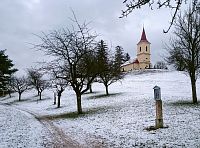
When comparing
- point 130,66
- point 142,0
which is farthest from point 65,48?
point 130,66

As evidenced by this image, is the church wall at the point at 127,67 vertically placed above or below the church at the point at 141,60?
below

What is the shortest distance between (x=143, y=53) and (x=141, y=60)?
3092mm

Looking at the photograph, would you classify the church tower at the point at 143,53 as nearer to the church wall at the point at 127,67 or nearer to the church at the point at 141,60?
the church at the point at 141,60

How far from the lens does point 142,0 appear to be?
5473mm

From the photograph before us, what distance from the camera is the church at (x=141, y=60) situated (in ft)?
367

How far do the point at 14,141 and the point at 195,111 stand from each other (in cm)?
1263

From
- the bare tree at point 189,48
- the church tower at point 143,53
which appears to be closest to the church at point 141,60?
the church tower at point 143,53

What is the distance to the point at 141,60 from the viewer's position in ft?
372

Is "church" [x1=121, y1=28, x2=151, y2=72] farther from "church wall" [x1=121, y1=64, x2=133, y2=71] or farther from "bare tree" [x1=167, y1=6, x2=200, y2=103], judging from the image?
"bare tree" [x1=167, y1=6, x2=200, y2=103]

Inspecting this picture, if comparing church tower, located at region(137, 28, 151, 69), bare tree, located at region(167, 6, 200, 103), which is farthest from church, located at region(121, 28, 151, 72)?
bare tree, located at region(167, 6, 200, 103)

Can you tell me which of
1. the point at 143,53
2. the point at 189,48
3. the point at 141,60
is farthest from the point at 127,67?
the point at 189,48

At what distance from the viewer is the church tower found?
4418 inches

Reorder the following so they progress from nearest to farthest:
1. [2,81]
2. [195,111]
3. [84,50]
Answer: [195,111], [84,50], [2,81]

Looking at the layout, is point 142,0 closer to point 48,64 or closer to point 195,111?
point 195,111
